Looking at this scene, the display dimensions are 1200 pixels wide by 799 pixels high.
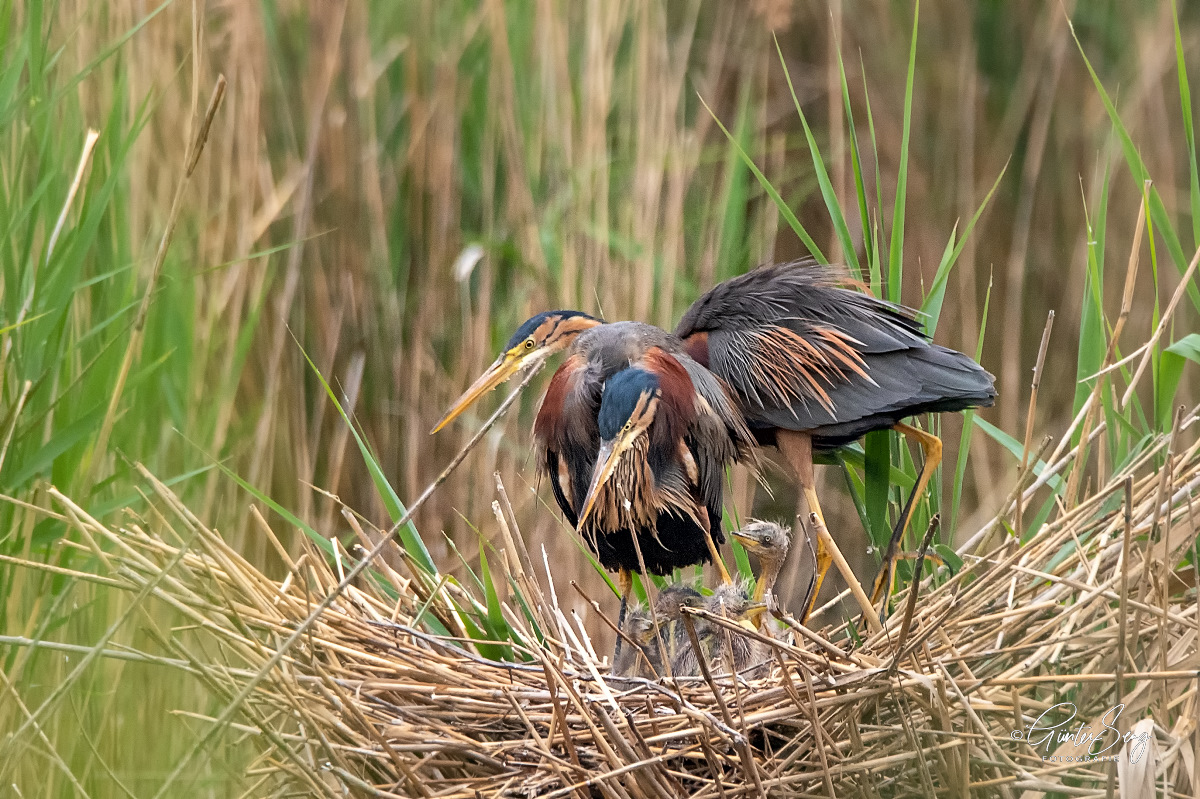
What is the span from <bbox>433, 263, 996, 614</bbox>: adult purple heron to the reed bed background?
116mm

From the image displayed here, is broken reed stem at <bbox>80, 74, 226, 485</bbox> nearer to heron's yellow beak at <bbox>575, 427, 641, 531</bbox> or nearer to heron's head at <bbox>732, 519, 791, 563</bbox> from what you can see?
heron's yellow beak at <bbox>575, 427, 641, 531</bbox>

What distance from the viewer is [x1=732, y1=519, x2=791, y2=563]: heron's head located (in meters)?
2.08

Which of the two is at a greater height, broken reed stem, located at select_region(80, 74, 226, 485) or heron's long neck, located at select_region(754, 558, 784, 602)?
broken reed stem, located at select_region(80, 74, 226, 485)

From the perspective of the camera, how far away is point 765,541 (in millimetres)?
2088

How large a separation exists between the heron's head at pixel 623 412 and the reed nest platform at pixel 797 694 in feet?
1.10

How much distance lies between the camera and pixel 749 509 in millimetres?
2898

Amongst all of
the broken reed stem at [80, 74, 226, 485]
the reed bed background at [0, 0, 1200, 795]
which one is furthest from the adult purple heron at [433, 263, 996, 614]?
the broken reed stem at [80, 74, 226, 485]

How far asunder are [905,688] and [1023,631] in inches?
9.8

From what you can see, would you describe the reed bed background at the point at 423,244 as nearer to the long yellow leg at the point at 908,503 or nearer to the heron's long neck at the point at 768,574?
the long yellow leg at the point at 908,503

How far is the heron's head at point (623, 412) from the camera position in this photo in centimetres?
196
